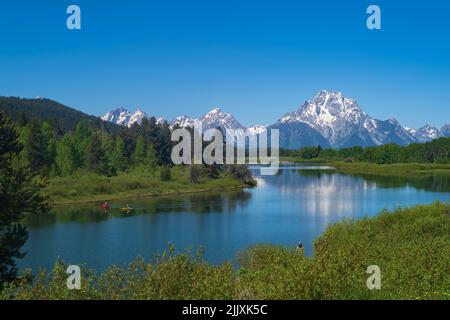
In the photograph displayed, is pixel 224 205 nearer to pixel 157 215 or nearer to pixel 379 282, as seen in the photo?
pixel 157 215

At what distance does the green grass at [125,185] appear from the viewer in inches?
3841

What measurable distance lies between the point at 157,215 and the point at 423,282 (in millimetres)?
60386

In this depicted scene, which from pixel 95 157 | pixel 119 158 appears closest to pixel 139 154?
pixel 119 158

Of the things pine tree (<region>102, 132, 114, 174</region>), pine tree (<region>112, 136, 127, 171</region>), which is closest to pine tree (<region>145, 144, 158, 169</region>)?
pine tree (<region>112, 136, 127, 171</region>)

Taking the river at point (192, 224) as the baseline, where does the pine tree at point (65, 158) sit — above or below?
above

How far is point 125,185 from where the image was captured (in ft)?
366

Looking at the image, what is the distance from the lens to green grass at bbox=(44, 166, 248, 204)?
320 ft

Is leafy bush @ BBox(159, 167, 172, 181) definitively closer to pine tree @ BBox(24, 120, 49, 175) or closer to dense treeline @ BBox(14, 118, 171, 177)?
dense treeline @ BBox(14, 118, 171, 177)

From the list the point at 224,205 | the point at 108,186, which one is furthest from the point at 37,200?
the point at 108,186

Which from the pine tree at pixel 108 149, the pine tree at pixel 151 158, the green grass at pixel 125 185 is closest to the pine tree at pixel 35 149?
the green grass at pixel 125 185

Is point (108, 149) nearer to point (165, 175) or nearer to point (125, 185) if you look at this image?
point (165, 175)

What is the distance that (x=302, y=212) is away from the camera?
7425 centimetres

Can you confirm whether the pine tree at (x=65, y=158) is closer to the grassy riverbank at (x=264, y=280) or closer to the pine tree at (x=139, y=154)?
the pine tree at (x=139, y=154)
